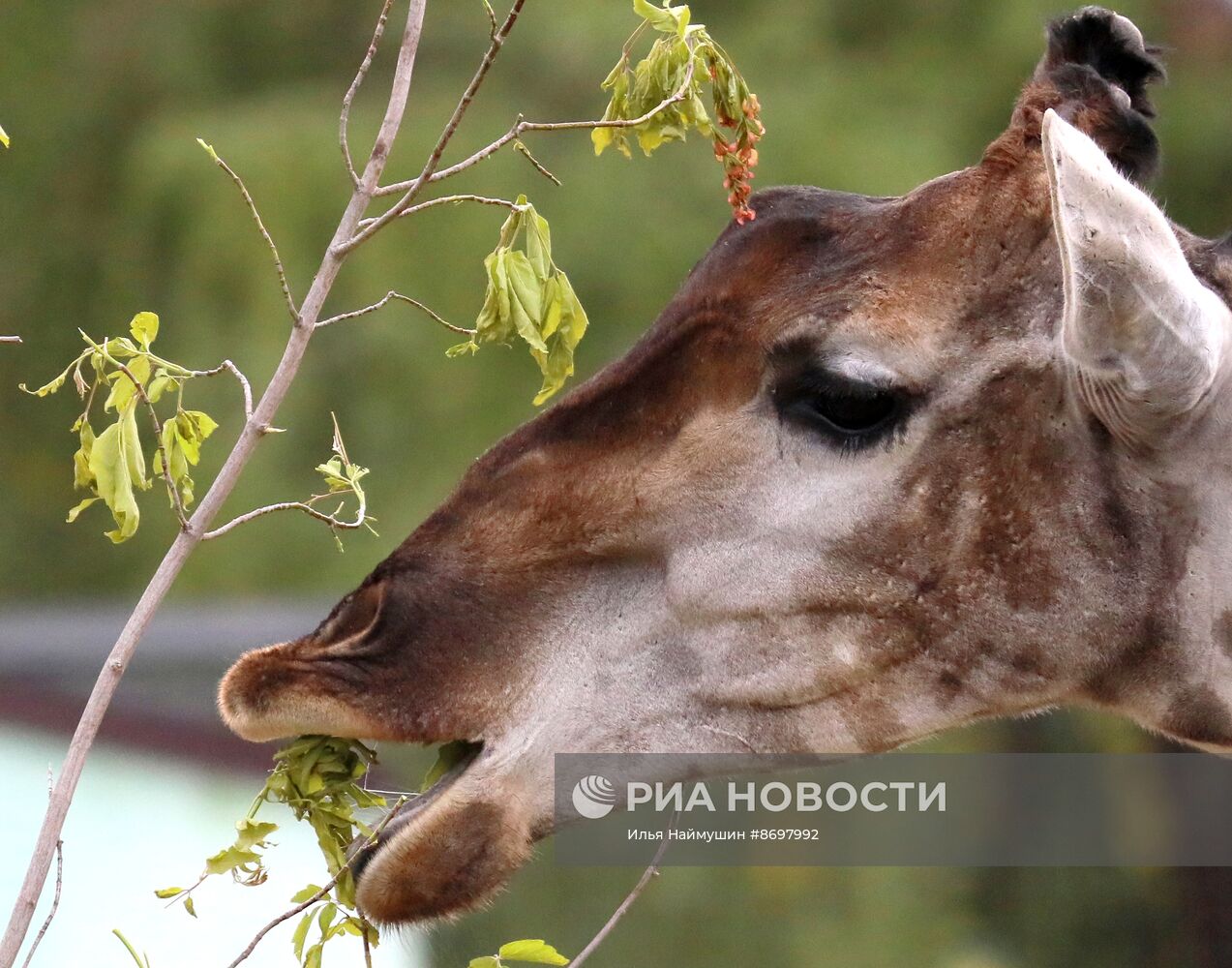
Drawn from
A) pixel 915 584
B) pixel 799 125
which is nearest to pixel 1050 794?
pixel 799 125

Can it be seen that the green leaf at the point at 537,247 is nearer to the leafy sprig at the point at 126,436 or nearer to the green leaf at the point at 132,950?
the leafy sprig at the point at 126,436

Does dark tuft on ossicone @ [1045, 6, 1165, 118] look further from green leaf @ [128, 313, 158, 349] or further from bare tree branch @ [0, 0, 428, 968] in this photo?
green leaf @ [128, 313, 158, 349]

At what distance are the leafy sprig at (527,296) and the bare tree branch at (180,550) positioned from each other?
0.21 meters

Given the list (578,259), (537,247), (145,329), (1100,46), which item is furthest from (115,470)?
(578,259)

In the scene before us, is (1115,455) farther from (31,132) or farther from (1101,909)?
(31,132)

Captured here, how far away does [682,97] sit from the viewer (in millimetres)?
2459

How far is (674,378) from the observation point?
102 inches

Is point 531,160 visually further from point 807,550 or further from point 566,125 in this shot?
point 807,550

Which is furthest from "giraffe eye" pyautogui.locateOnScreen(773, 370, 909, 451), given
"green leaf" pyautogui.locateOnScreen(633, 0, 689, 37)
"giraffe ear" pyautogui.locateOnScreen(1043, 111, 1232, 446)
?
"green leaf" pyautogui.locateOnScreen(633, 0, 689, 37)

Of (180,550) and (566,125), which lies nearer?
(180,550)

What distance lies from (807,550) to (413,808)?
2.21 ft

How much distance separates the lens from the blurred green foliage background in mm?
7590

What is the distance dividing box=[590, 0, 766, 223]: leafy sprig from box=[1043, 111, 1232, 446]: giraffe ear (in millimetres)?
519

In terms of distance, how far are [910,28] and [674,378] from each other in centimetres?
657
